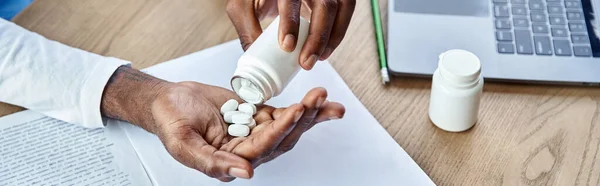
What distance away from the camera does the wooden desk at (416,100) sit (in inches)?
28.4

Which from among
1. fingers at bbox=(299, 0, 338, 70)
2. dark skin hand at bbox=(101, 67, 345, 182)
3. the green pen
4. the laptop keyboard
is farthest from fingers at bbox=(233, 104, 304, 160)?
the laptop keyboard

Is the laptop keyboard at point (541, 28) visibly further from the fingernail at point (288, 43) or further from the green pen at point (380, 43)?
the fingernail at point (288, 43)

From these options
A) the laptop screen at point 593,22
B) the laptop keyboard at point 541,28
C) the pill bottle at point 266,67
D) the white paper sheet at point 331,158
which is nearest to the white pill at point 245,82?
the pill bottle at point 266,67

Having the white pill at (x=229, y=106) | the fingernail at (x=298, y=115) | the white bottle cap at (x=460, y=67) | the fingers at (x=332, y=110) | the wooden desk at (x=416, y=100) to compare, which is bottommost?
the wooden desk at (x=416, y=100)

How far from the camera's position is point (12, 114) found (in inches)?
32.4

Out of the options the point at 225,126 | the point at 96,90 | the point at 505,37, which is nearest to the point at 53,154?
the point at 96,90

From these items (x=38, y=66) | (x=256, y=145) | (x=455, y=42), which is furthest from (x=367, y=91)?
(x=38, y=66)

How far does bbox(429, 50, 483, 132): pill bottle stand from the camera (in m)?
0.69

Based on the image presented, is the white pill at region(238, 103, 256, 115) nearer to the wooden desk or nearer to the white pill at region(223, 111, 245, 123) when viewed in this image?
the white pill at region(223, 111, 245, 123)

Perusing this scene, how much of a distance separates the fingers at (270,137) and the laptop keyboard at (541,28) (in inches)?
13.5

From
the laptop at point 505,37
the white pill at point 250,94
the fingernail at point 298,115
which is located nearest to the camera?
the fingernail at point 298,115

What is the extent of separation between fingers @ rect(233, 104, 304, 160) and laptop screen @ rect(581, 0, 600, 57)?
1.40 feet

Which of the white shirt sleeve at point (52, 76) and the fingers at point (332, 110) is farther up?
the fingers at point (332, 110)

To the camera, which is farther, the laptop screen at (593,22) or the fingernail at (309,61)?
the laptop screen at (593,22)
